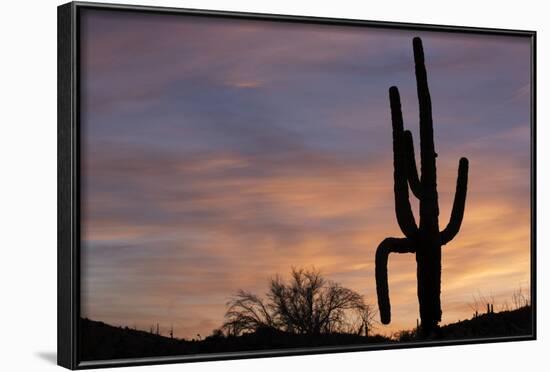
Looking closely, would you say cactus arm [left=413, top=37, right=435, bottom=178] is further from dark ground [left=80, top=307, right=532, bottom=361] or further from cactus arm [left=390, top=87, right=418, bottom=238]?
dark ground [left=80, top=307, right=532, bottom=361]

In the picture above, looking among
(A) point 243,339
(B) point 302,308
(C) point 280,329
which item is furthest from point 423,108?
(A) point 243,339

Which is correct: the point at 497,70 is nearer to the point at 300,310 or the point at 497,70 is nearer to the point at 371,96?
the point at 371,96

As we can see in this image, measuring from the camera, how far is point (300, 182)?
9.49 metres

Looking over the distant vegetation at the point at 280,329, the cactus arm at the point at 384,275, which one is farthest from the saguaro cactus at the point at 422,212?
the distant vegetation at the point at 280,329

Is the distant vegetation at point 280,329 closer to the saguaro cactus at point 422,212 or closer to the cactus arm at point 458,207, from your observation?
the saguaro cactus at point 422,212

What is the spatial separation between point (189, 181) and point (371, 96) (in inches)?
60.5

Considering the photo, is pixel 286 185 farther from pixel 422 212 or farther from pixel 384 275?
pixel 422 212

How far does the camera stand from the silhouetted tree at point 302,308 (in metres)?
9.30

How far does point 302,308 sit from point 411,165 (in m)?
1.32

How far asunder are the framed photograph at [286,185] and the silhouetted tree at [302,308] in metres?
0.01

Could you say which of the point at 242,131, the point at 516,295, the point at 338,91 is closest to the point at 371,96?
the point at 338,91

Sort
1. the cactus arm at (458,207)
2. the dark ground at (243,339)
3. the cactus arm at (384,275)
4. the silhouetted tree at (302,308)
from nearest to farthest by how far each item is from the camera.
Result: 1. the dark ground at (243,339)
2. the silhouetted tree at (302,308)
3. the cactus arm at (384,275)
4. the cactus arm at (458,207)

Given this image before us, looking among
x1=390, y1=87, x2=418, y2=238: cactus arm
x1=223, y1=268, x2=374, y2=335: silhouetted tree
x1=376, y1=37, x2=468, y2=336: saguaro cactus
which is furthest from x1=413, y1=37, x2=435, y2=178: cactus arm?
x1=223, y1=268, x2=374, y2=335: silhouetted tree

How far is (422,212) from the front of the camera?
393 inches
